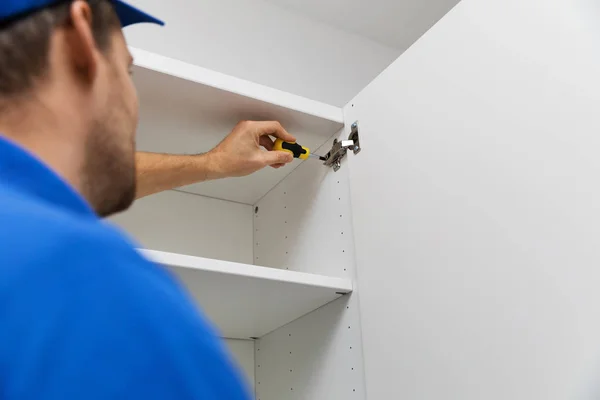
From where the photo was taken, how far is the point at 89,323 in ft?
0.89

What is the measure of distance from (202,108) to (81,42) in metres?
0.63

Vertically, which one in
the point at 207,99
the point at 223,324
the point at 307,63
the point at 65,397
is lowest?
the point at 65,397

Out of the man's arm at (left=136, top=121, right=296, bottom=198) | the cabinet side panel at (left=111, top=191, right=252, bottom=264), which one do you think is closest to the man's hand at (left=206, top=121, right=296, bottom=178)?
the man's arm at (left=136, top=121, right=296, bottom=198)

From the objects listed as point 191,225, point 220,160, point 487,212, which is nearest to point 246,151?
point 220,160

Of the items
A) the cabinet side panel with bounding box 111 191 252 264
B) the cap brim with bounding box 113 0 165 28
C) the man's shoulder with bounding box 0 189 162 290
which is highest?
the cabinet side panel with bounding box 111 191 252 264

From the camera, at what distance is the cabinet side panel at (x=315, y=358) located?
998 mm

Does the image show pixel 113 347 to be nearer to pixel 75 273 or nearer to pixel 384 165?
pixel 75 273

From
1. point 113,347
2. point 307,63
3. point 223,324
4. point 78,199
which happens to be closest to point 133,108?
point 78,199

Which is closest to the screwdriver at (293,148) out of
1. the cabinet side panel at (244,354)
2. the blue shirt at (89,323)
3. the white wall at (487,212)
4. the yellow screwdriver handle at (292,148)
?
the yellow screwdriver handle at (292,148)

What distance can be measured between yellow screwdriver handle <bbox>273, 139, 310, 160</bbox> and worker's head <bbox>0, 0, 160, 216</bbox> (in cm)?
60

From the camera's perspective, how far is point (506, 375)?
717mm

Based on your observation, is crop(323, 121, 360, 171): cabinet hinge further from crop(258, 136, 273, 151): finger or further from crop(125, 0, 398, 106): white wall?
crop(125, 0, 398, 106): white wall

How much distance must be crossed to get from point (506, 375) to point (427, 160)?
1.08 feet

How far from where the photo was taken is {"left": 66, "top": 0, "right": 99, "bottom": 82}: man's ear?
0.44 meters
